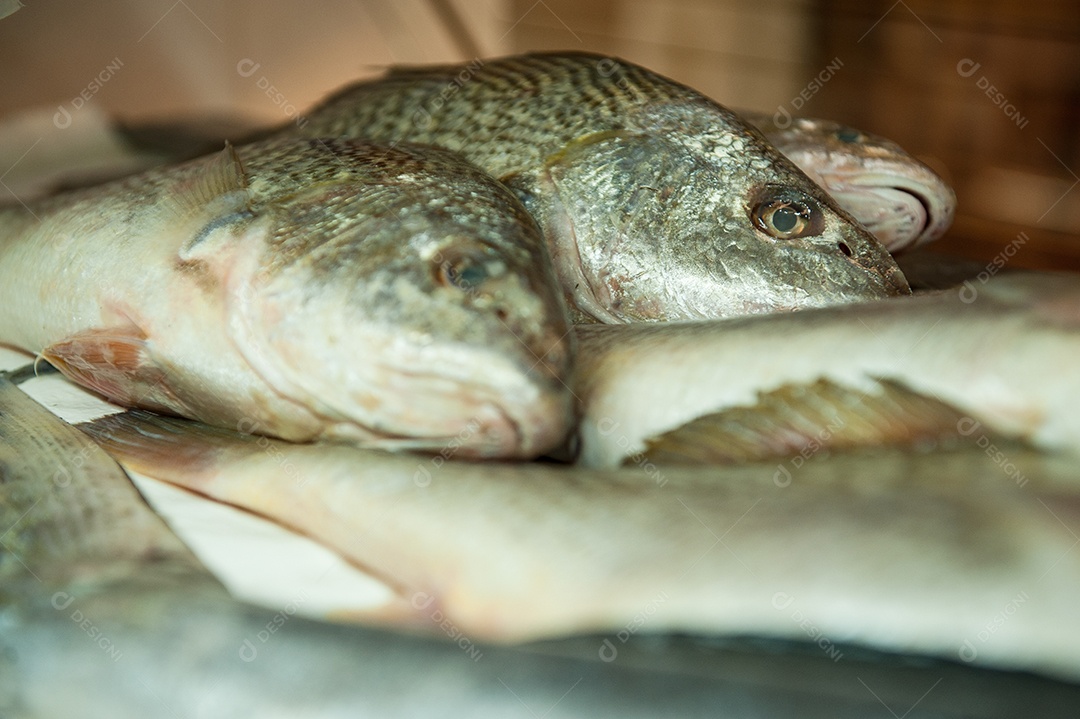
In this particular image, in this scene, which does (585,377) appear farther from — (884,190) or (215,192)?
(884,190)

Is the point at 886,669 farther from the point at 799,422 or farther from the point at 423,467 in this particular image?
the point at 423,467

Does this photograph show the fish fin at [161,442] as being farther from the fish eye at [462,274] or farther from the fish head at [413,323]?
the fish eye at [462,274]

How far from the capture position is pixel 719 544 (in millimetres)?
630

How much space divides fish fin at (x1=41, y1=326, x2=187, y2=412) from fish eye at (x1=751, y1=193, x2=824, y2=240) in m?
0.62

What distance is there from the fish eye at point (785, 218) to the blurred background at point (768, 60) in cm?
154

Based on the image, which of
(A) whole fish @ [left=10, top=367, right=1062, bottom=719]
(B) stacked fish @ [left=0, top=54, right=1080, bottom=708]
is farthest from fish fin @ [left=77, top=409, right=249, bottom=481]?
(A) whole fish @ [left=10, top=367, right=1062, bottom=719]

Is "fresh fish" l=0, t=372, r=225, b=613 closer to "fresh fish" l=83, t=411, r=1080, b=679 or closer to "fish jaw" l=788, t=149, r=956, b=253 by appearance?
"fresh fish" l=83, t=411, r=1080, b=679

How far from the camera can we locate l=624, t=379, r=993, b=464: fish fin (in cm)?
73

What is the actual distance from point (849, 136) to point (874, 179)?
0.08m

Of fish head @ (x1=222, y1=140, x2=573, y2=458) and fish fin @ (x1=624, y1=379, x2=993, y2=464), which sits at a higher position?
fish head @ (x1=222, y1=140, x2=573, y2=458)

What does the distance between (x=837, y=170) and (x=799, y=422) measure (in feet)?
2.35

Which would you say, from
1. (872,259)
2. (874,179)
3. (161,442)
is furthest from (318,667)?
(874,179)

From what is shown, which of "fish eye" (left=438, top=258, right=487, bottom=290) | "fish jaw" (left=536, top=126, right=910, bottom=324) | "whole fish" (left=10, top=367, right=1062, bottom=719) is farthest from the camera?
"fish jaw" (left=536, top=126, right=910, bottom=324)

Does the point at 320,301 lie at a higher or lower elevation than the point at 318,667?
higher
